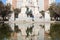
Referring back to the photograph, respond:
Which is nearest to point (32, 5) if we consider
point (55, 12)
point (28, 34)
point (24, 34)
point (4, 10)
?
point (4, 10)

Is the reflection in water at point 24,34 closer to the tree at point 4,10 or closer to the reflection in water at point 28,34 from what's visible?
the reflection in water at point 28,34

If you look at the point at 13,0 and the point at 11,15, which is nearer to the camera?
the point at 11,15

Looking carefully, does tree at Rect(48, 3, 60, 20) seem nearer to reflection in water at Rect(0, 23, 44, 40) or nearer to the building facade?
the building facade

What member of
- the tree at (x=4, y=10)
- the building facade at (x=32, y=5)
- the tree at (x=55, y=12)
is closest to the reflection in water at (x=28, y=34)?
the tree at (x=55, y=12)

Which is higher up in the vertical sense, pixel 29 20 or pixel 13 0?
pixel 13 0

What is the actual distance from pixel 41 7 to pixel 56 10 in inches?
195

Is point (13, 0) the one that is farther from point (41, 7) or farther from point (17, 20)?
point (17, 20)

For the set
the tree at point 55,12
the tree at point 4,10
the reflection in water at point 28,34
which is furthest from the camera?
the tree at point 4,10

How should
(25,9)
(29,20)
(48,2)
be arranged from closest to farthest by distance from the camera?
(29,20) → (25,9) → (48,2)

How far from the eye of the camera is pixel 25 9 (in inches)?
862

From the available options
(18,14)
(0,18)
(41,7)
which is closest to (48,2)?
(41,7)

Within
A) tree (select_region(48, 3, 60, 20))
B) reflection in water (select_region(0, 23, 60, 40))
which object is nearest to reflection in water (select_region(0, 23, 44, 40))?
reflection in water (select_region(0, 23, 60, 40))

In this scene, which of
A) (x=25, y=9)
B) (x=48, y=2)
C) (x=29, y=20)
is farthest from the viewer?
(x=48, y=2)

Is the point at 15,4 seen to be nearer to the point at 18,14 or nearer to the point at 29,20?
the point at 18,14
